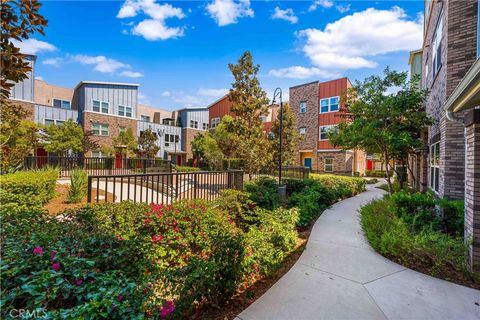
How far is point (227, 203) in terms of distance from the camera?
5.64m

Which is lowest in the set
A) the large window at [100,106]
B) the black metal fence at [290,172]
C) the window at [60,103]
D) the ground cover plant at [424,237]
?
the ground cover plant at [424,237]

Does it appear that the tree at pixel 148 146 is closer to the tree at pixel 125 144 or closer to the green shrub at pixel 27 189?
the tree at pixel 125 144

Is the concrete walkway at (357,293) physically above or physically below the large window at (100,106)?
below

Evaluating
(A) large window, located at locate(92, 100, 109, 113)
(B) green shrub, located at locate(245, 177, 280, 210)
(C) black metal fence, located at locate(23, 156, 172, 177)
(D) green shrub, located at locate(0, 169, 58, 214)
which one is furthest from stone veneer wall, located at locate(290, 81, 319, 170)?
(D) green shrub, located at locate(0, 169, 58, 214)

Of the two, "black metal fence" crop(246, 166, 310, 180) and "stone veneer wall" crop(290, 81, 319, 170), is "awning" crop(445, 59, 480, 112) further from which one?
"stone veneer wall" crop(290, 81, 319, 170)

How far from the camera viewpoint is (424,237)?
3.94 meters

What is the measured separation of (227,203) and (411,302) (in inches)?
150

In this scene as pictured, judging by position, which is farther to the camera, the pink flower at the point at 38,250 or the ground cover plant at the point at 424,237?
the ground cover plant at the point at 424,237

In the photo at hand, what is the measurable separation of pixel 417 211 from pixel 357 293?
3.48 m

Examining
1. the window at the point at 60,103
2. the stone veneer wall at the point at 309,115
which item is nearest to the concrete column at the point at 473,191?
the stone veneer wall at the point at 309,115

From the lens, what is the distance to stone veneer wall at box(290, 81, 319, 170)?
23.3 m

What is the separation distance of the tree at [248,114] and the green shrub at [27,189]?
7.00 metres

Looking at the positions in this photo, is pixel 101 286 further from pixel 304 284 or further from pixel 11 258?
pixel 304 284

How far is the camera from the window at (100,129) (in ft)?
74.3
